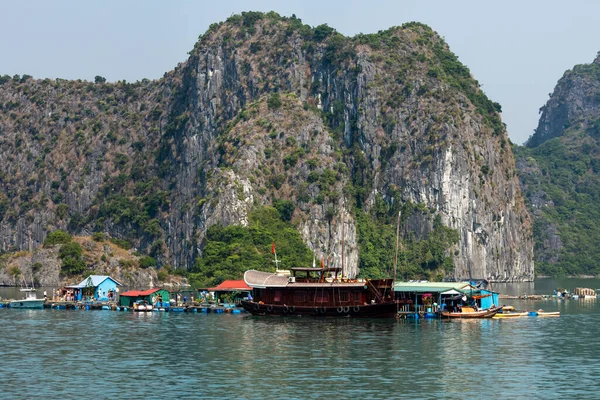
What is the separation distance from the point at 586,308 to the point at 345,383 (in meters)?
94.9

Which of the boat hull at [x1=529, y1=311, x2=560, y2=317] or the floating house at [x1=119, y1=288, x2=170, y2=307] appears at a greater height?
the floating house at [x1=119, y1=288, x2=170, y2=307]

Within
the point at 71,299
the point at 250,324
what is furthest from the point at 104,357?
the point at 71,299

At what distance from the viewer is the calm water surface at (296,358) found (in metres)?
74.4

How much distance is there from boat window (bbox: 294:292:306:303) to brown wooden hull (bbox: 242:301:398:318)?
0.93m

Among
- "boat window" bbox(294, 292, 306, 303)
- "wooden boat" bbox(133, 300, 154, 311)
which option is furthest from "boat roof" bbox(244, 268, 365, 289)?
"wooden boat" bbox(133, 300, 154, 311)

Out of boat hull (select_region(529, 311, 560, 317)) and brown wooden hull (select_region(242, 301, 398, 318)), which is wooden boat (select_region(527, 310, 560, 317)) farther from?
brown wooden hull (select_region(242, 301, 398, 318))

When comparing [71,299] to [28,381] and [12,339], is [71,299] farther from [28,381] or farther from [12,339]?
[28,381]

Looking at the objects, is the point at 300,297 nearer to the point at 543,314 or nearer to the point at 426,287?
the point at 426,287

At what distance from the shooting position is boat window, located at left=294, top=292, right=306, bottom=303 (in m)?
131

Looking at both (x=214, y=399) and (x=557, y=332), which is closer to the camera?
(x=214, y=399)

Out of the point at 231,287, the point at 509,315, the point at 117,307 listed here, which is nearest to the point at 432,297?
the point at 509,315

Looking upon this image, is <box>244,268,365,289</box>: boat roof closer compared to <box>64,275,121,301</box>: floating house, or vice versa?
<box>244,268,365,289</box>: boat roof

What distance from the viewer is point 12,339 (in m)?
105

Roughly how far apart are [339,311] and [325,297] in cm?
274
